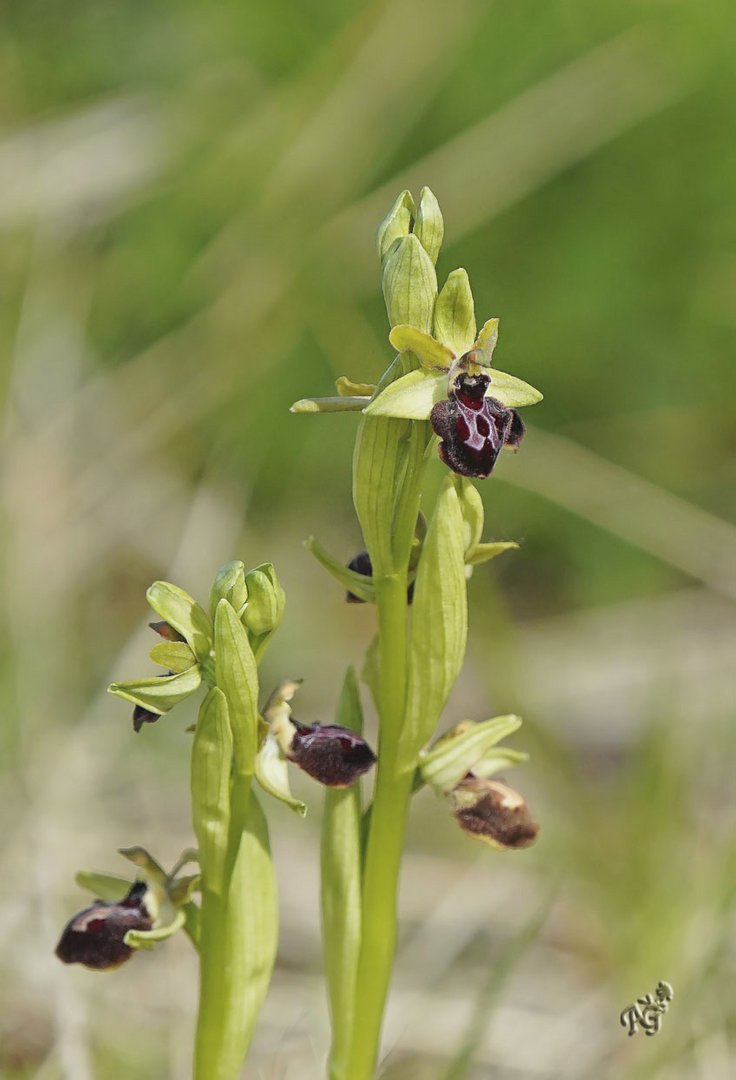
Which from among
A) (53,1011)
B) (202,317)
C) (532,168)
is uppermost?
(532,168)

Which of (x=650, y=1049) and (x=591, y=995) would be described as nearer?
(x=650, y=1049)

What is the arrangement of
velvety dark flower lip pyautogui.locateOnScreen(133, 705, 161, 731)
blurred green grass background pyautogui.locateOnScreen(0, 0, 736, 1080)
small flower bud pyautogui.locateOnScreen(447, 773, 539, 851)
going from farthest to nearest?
blurred green grass background pyautogui.locateOnScreen(0, 0, 736, 1080)
small flower bud pyautogui.locateOnScreen(447, 773, 539, 851)
velvety dark flower lip pyautogui.locateOnScreen(133, 705, 161, 731)

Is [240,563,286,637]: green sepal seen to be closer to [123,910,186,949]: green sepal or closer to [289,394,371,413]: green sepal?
[289,394,371,413]: green sepal

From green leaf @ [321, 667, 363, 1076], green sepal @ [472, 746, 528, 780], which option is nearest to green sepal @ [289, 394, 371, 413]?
green leaf @ [321, 667, 363, 1076]

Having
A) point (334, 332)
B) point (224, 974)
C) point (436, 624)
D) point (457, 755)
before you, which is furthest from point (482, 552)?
point (334, 332)

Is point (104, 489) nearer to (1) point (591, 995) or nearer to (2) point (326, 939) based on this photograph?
(1) point (591, 995)

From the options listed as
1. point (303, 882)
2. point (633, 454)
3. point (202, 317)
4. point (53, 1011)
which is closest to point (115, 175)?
point (202, 317)
